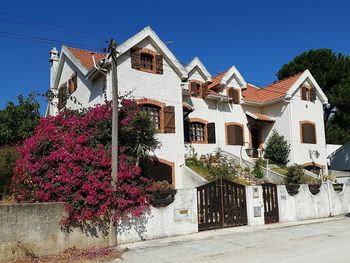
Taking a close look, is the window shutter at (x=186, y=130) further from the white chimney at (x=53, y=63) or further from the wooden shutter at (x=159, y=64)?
the white chimney at (x=53, y=63)

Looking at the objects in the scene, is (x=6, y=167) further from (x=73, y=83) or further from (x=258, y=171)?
(x=258, y=171)

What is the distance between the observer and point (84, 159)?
11.4m

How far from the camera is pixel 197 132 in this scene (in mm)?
23984

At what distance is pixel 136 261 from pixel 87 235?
218 centimetres

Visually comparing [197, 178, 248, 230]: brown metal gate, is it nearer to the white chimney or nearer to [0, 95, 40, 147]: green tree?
[0, 95, 40, 147]: green tree

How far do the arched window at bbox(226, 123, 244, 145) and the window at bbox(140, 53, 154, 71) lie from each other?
7975 mm

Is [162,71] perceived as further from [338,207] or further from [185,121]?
[338,207]

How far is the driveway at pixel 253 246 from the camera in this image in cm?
931

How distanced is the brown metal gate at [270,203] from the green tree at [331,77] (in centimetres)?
2349

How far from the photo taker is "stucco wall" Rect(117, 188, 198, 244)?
11617mm

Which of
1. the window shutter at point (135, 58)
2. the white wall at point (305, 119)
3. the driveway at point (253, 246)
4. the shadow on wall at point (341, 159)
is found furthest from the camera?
the shadow on wall at point (341, 159)

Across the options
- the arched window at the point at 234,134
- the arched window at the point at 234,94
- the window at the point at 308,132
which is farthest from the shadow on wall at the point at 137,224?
the window at the point at 308,132

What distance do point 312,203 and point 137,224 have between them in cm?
932

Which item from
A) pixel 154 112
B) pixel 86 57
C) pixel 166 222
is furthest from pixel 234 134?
pixel 166 222
